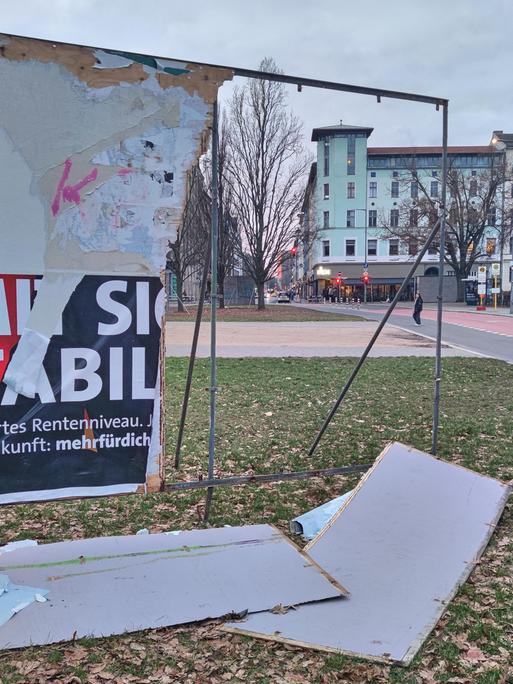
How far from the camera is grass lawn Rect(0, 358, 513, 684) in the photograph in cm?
255

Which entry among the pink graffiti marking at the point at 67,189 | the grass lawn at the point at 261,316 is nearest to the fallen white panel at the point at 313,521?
the pink graffiti marking at the point at 67,189

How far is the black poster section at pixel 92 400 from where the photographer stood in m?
3.26

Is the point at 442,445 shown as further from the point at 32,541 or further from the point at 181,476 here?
the point at 32,541

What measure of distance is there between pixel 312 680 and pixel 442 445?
426 centimetres

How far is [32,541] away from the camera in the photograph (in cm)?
371

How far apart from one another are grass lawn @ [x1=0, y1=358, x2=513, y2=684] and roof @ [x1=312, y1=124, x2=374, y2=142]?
69130mm

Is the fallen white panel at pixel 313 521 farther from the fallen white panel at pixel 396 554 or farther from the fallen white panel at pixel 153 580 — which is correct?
the fallen white panel at pixel 153 580

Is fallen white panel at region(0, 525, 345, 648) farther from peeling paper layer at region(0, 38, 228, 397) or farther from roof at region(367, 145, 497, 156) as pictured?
roof at region(367, 145, 497, 156)

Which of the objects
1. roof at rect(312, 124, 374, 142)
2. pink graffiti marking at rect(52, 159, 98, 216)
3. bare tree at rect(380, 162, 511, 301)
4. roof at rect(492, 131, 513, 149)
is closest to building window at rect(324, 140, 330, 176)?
roof at rect(312, 124, 374, 142)

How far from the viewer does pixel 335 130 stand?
74.6 metres

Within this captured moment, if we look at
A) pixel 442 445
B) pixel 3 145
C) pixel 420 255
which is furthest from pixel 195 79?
pixel 442 445

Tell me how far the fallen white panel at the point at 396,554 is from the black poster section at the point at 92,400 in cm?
126

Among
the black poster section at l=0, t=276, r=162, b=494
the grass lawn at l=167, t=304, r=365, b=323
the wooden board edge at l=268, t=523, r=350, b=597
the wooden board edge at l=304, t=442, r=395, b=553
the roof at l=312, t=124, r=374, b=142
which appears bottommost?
the wooden board edge at l=268, t=523, r=350, b=597

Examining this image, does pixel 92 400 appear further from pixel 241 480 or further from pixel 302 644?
pixel 302 644
